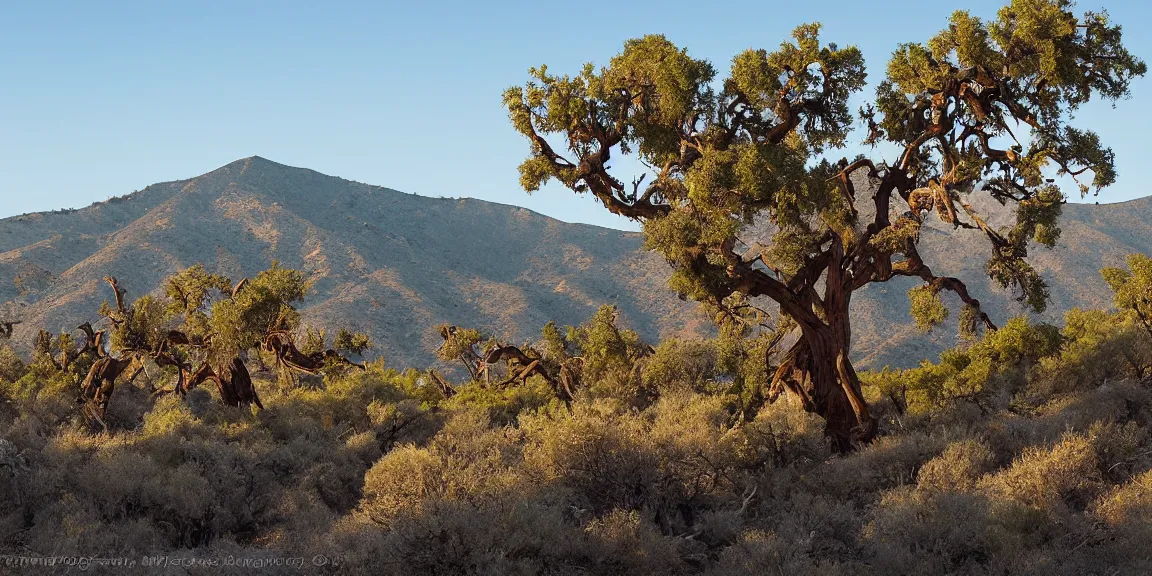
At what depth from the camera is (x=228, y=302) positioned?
23344mm

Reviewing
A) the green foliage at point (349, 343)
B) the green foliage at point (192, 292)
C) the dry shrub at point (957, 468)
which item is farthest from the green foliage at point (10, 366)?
the dry shrub at point (957, 468)

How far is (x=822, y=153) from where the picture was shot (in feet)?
61.8

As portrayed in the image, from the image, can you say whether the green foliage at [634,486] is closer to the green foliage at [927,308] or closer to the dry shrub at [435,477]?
the dry shrub at [435,477]

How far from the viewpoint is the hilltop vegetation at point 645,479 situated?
1087 centimetres

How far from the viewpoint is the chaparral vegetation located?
11.3m

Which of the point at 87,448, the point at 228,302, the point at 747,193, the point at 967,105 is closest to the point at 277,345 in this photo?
the point at 228,302

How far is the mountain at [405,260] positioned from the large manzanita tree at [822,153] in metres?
47.8

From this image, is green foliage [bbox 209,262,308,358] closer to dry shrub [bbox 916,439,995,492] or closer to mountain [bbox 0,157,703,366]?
dry shrub [bbox 916,439,995,492]

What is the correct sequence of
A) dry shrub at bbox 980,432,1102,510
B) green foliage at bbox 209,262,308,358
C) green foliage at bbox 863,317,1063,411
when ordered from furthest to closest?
green foliage at bbox 209,262,308,358 < green foliage at bbox 863,317,1063,411 < dry shrub at bbox 980,432,1102,510

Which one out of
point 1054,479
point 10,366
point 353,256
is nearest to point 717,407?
point 1054,479

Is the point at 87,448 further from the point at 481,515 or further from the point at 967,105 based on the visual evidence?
the point at 967,105

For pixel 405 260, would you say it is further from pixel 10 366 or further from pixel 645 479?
pixel 645 479

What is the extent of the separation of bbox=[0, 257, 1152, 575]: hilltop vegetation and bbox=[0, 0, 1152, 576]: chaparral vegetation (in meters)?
0.06

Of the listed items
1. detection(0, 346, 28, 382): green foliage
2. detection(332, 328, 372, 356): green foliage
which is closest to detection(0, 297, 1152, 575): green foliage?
detection(0, 346, 28, 382): green foliage
